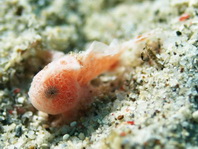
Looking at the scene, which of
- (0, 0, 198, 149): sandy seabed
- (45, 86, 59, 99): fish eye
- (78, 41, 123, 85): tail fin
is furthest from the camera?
(78, 41, 123, 85): tail fin

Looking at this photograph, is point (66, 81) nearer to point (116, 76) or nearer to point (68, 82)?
point (68, 82)

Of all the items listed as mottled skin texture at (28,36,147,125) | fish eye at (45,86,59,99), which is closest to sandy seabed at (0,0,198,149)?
mottled skin texture at (28,36,147,125)

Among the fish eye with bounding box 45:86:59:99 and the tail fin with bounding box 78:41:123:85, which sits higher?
the tail fin with bounding box 78:41:123:85

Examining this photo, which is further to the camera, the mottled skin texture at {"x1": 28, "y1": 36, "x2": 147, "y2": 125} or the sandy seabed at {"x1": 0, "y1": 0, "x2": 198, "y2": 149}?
the mottled skin texture at {"x1": 28, "y1": 36, "x2": 147, "y2": 125}

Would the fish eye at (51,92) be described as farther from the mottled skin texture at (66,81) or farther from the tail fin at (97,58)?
the tail fin at (97,58)

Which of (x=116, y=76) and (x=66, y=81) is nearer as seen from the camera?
(x=66, y=81)

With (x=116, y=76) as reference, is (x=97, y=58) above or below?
above

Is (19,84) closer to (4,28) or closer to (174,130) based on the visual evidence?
(4,28)

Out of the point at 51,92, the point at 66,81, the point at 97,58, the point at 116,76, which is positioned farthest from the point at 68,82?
the point at 116,76

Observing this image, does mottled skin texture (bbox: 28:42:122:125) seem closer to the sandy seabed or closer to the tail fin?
the tail fin
